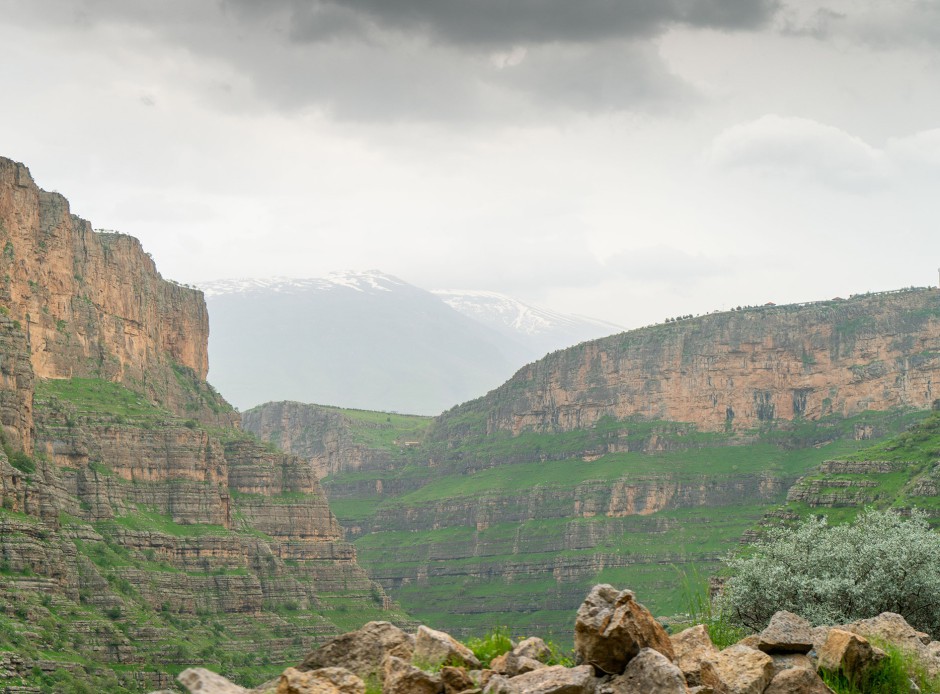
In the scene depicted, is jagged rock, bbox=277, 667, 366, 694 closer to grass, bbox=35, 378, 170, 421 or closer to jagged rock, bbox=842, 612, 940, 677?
jagged rock, bbox=842, 612, 940, 677

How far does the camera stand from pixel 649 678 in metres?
25.1

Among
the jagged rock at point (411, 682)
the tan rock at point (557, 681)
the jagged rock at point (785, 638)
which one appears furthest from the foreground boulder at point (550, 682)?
the jagged rock at point (785, 638)

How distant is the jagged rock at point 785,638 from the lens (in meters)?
30.1

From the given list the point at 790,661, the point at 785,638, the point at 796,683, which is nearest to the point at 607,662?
the point at 796,683

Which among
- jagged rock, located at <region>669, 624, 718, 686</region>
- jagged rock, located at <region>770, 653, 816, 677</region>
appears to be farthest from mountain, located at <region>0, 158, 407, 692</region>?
jagged rock, located at <region>770, 653, 816, 677</region>

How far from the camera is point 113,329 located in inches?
7564

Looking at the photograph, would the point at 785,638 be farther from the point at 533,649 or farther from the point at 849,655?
the point at 533,649

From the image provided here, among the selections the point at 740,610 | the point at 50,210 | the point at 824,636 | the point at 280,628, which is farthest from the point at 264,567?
the point at 824,636

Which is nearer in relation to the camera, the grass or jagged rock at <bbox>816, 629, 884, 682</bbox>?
jagged rock at <bbox>816, 629, 884, 682</bbox>

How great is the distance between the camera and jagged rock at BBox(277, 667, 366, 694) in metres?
24.9

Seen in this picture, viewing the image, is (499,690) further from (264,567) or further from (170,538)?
(264,567)

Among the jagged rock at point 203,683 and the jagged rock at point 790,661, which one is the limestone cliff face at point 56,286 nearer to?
the jagged rock at point 790,661

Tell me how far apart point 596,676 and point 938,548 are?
2030 centimetres

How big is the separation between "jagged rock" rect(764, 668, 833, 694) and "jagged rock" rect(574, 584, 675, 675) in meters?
2.39
